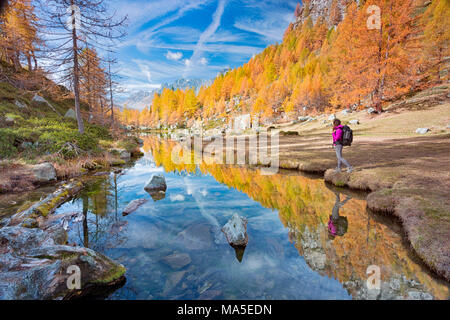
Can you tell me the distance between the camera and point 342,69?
3353 centimetres

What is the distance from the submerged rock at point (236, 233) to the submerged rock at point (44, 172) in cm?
1079

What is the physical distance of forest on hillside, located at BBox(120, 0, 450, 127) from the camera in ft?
83.8

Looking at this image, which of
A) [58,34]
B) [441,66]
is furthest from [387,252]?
[441,66]

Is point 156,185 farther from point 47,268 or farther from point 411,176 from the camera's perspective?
point 411,176

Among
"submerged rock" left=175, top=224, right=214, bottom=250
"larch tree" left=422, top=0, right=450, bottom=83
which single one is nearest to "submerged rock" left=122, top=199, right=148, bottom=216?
"submerged rock" left=175, top=224, right=214, bottom=250

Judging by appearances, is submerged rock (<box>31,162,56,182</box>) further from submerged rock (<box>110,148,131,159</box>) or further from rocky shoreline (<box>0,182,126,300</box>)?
submerged rock (<box>110,148,131,159</box>)

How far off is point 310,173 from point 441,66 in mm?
39165

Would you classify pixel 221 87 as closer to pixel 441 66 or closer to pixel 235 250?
pixel 441 66

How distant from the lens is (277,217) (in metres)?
7.83

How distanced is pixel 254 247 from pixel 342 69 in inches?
1505

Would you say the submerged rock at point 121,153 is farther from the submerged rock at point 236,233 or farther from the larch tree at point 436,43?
the larch tree at point 436,43

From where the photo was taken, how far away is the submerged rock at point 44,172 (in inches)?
414

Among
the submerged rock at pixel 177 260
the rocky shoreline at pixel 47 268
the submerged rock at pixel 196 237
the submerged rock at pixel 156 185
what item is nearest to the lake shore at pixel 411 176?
the submerged rock at pixel 196 237

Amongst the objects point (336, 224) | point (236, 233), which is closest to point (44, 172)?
point (236, 233)
